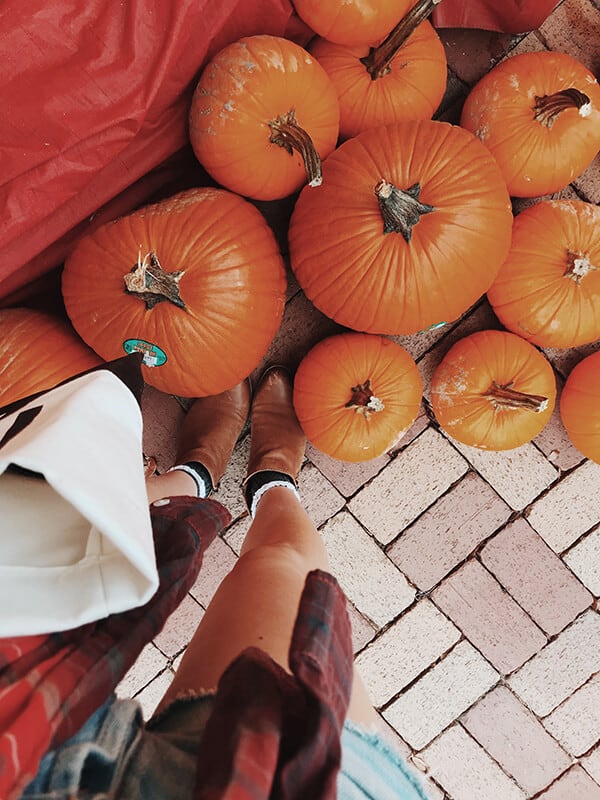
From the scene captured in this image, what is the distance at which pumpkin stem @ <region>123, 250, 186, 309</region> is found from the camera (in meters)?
1.00

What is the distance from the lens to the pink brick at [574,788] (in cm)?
152

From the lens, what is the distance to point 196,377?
3.80 feet

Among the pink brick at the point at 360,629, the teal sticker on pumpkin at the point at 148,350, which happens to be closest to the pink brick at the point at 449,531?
the pink brick at the point at 360,629

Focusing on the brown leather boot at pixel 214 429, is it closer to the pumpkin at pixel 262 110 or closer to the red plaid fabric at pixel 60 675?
the pumpkin at pixel 262 110

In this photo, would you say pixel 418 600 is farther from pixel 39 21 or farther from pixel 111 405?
pixel 39 21

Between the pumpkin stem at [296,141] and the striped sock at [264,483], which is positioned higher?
the pumpkin stem at [296,141]

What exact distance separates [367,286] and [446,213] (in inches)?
6.6

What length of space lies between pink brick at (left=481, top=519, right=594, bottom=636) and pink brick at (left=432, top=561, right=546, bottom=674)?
24mm

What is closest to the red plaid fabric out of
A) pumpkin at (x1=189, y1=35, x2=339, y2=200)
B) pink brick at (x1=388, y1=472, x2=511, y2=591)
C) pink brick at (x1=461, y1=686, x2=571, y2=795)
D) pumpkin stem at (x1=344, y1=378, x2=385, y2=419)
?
pumpkin stem at (x1=344, y1=378, x2=385, y2=419)

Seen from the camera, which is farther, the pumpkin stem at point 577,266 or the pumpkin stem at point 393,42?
the pumpkin stem at point 577,266

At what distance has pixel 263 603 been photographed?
2.43ft

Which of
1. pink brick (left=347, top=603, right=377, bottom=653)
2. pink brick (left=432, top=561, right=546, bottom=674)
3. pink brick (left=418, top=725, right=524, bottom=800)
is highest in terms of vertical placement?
pink brick (left=432, top=561, right=546, bottom=674)

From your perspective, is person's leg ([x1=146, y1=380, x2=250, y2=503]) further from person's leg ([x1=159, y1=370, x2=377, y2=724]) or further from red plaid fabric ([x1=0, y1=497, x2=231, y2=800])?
red plaid fabric ([x1=0, y1=497, x2=231, y2=800])

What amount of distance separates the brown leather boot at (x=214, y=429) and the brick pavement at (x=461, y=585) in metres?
0.08
